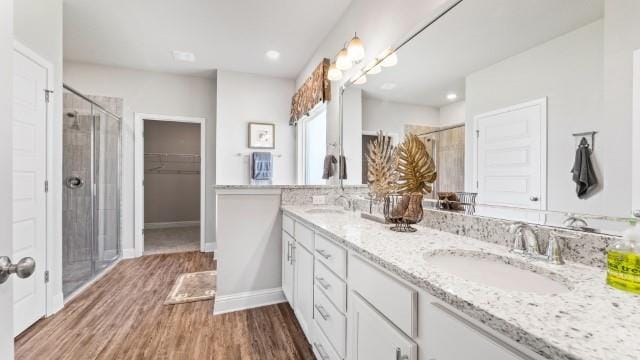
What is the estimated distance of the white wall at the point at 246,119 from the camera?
3.76 metres

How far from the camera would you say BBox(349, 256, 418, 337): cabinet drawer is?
73 cm

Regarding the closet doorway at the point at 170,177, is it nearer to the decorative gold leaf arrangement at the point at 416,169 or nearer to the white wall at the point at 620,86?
the decorative gold leaf arrangement at the point at 416,169

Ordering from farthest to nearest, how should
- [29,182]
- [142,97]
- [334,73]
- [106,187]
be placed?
[142,97] < [106,187] < [334,73] < [29,182]

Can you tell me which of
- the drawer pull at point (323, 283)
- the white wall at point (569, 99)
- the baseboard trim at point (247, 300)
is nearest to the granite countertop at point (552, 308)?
the white wall at point (569, 99)

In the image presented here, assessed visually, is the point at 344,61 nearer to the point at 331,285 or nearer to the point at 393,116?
the point at 393,116

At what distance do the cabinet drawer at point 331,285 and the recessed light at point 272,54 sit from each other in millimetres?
2737

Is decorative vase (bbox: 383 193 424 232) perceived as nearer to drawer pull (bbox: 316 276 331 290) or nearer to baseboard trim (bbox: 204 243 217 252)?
drawer pull (bbox: 316 276 331 290)

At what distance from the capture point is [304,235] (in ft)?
5.74

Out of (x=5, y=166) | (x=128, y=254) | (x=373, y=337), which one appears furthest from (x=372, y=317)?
(x=128, y=254)

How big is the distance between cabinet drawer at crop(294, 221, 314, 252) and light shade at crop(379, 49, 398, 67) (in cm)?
125

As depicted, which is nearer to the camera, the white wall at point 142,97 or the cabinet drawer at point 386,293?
the cabinet drawer at point 386,293

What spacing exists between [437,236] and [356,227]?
1.34 ft

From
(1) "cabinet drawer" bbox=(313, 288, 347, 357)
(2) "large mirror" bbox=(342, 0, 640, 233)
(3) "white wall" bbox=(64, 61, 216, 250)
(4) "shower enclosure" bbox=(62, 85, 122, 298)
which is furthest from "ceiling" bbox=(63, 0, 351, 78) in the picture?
(1) "cabinet drawer" bbox=(313, 288, 347, 357)

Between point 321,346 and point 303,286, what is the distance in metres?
0.40
